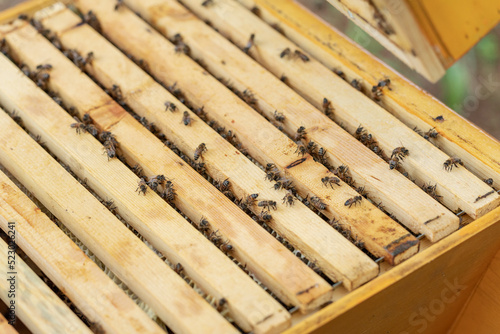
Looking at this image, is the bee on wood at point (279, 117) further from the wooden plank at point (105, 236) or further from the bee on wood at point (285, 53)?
the wooden plank at point (105, 236)

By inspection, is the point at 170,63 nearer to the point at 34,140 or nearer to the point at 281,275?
the point at 34,140

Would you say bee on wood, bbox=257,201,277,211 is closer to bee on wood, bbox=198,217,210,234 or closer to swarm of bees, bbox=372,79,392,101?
bee on wood, bbox=198,217,210,234

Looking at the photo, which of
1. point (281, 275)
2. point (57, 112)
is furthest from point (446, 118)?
point (57, 112)

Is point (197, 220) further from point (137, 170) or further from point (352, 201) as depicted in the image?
point (352, 201)

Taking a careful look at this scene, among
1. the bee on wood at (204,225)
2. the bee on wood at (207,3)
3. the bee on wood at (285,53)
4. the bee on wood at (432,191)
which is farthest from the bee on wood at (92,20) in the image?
the bee on wood at (432,191)

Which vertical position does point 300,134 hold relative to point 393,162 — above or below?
above

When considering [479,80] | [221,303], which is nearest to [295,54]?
[221,303]

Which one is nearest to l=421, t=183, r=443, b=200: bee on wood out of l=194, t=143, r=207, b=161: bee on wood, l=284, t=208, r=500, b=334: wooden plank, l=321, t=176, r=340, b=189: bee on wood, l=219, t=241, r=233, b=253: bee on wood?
l=284, t=208, r=500, b=334: wooden plank

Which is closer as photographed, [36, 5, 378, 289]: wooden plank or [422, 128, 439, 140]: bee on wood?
[36, 5, 378, 289]: wooden plank
